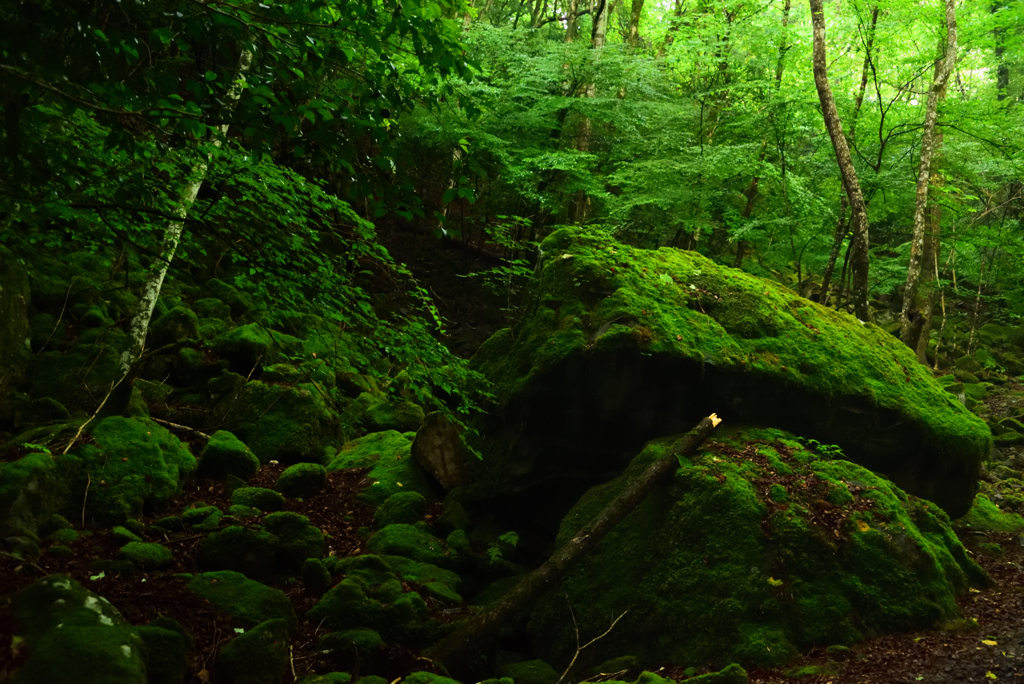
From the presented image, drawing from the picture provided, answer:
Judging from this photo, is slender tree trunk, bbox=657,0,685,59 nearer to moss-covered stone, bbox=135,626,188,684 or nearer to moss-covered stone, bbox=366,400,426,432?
moss-covered stone, bbox=366,400,426,432

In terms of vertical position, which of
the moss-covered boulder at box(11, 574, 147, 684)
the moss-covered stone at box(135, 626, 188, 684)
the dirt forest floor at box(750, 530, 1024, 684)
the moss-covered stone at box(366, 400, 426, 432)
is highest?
the dirt forest floor at box(750, 530, 1024, 684)

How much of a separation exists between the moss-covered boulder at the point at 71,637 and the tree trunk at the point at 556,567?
244 cm

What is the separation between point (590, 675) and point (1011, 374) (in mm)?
17294

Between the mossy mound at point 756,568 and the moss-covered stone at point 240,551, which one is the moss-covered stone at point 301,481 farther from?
the mossy mound at point 756,568

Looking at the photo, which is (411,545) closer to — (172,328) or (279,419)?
(279,419)

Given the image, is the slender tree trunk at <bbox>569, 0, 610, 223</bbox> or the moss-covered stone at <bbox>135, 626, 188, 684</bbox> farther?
the slender tree trunk at <bbox>569, 0, 610, 223</bbox>

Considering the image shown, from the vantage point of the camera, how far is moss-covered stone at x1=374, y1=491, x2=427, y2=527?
26.2 ft

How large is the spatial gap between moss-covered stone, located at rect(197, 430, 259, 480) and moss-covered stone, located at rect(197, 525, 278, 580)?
6.01 feet

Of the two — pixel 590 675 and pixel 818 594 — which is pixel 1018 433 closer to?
pixel 818 594

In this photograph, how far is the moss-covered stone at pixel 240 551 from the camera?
19.8 feet

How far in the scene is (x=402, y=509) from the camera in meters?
8.10

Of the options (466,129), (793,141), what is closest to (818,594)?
(466,129)

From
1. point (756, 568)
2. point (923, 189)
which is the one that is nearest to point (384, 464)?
point (756, 568)

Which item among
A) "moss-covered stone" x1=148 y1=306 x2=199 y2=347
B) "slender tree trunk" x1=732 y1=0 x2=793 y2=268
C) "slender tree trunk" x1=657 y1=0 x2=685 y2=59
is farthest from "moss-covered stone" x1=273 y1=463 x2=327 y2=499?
"slender tree trunk" x1=657 y1=0 x2=685 y2=59
